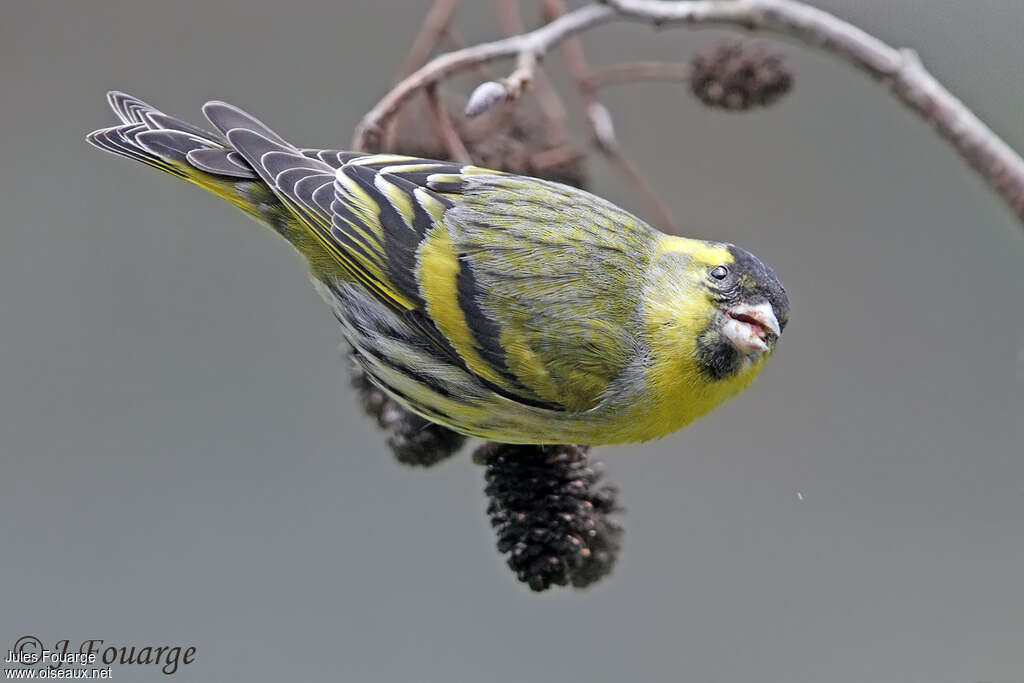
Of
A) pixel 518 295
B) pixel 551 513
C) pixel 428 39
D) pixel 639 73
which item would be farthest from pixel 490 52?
pixel 551 513

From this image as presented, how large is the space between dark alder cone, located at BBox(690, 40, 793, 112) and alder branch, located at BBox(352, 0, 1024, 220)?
1.15 feet

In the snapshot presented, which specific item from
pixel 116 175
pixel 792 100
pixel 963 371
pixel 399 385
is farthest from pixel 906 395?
pixel 116 175

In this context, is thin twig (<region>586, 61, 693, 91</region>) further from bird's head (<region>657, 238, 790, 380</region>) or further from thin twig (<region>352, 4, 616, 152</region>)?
bird's head (<region>657, 238, 790, 380</region>)

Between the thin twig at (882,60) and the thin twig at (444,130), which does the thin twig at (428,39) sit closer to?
the thin twig at (444,130)

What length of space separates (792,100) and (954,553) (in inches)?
76.7

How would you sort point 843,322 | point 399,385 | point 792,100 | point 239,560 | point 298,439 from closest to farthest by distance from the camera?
point 399,385
point 239,560
point 298,439
point 843,322
point 792,100

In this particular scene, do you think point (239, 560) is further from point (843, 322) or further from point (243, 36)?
point (843, 322)

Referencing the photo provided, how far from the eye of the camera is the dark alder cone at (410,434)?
7.57 ft

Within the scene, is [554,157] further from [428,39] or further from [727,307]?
[727,307]

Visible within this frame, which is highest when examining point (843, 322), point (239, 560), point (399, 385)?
point (843, 322)

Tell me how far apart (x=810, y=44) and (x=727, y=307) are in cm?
58

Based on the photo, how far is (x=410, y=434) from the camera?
2311 millimetres

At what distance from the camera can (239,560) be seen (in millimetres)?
3357

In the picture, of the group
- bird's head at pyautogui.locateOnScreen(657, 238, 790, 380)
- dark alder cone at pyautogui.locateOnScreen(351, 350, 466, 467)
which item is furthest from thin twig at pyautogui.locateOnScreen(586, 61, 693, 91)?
dark alder cone at pyautogui.locateOnScreen(351, 350, 466, 467)
